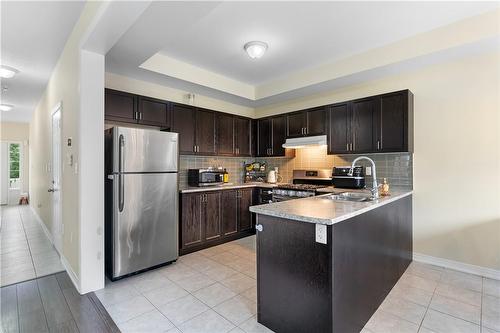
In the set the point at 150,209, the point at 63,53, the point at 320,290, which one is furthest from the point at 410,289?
the point at 63,53

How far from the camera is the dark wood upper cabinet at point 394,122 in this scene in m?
3.23

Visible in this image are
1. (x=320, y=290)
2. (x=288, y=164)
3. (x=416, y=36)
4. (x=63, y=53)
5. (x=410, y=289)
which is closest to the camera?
(x=320, y=290)

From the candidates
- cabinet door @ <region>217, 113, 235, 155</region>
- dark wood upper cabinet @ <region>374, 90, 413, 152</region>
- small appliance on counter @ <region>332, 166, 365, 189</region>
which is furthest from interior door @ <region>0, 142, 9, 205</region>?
dark wood upper cabinet @ <region>374, 90, 413, 152</region>

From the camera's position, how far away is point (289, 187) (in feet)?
13.4

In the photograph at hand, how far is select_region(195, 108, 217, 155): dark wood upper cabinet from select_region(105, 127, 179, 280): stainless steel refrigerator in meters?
0.94

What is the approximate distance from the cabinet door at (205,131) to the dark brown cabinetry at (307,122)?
139cm

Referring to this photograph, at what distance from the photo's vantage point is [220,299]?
7.82 ft

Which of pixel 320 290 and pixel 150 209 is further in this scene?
pixel 150 209

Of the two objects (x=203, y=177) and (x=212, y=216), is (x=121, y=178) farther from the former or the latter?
(x=212, y=216)

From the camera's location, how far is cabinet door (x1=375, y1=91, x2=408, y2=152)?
324cm

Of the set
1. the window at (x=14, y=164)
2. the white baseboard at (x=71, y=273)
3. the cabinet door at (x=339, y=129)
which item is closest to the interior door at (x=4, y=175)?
the window at (x=14, y=164)

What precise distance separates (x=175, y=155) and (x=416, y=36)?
3.25m

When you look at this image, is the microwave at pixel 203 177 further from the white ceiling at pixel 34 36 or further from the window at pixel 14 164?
the window at pixel 14 164

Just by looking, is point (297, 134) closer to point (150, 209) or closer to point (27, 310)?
point (150, 209)
